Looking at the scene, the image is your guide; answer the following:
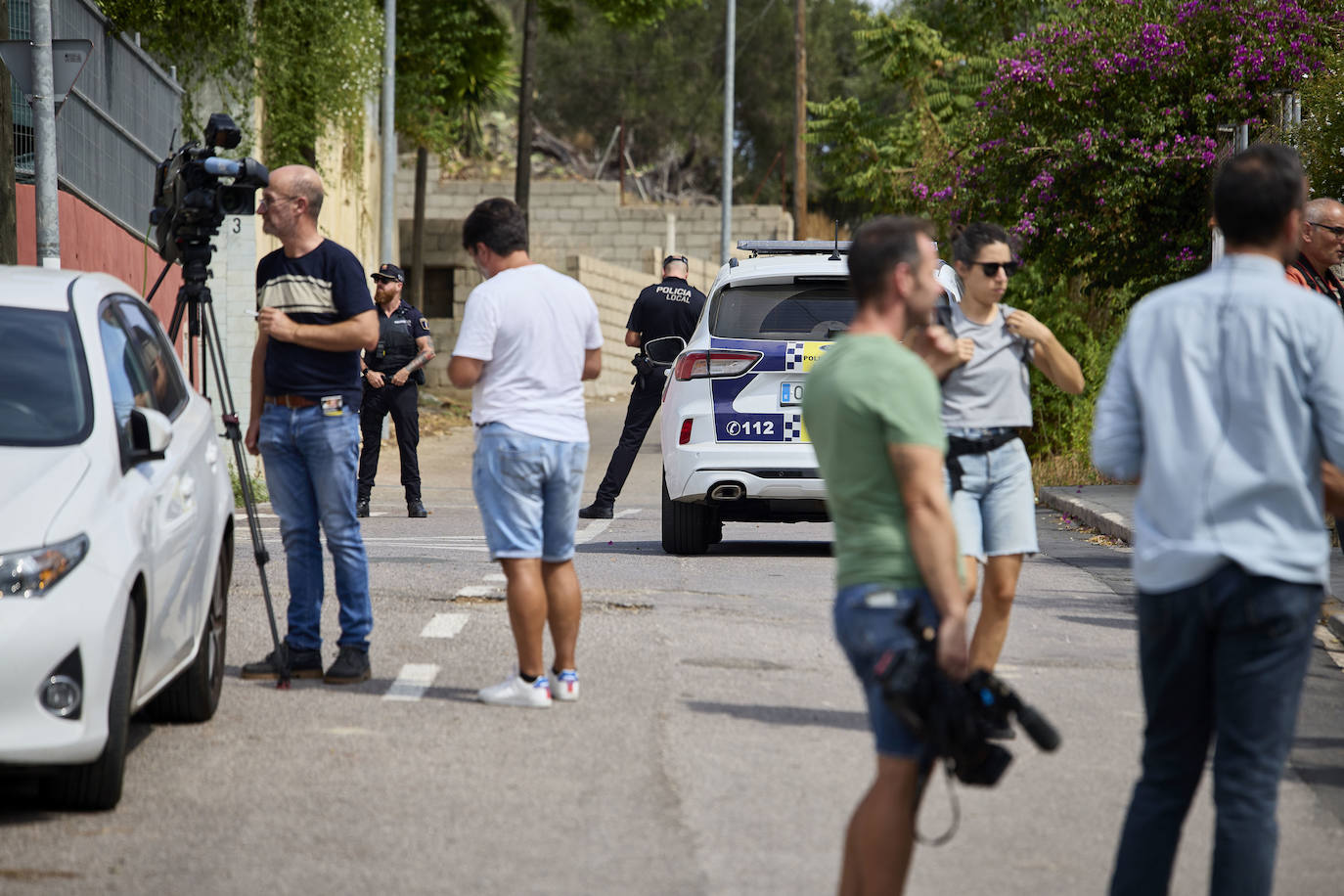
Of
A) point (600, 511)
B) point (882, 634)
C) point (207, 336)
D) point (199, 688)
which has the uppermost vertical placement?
point (207, 336)

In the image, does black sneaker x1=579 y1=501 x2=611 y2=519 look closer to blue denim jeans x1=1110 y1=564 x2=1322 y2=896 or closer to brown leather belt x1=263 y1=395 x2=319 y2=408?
brown leather belt x1=263 y1=395 x2=319 y2=408

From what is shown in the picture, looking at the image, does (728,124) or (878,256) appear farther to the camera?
(728,124)

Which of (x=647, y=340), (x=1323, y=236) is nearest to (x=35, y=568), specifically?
(x=1323, y=236)

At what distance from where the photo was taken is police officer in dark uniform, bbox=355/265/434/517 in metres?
15.4

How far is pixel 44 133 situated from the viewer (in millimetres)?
12312

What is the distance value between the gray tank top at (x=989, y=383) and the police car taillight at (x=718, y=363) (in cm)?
470

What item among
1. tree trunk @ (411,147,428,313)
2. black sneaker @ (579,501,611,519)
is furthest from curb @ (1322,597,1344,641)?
tree trunk @ (411,147,428,313)

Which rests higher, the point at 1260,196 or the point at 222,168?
the point at 222,168

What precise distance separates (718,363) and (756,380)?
0.82 feet

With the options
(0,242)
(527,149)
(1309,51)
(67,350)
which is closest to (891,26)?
(527,149)

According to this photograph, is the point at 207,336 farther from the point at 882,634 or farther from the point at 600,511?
the point at 600,511

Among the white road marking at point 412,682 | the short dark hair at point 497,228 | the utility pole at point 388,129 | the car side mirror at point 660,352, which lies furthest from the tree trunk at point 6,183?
the utility pole at point 388,129

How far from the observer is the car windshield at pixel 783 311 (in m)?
11.1

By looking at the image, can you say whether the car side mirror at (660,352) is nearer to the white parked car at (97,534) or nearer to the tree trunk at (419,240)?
the white parked car at (97,534)
